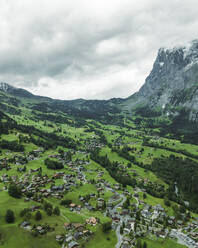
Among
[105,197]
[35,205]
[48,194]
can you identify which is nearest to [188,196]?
[105,197]

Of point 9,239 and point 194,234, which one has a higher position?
point 9,239

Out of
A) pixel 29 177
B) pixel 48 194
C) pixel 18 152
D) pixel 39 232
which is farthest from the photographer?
pixel 18 152

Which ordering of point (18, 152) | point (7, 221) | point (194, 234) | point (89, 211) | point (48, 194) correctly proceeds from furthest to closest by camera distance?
point (18, 152) → point (48, 194) → point (89, 211) → point (194, 234) → point (7, 221)

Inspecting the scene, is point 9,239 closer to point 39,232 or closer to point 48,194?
point 39,232

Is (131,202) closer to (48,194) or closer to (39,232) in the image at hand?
(48,194)

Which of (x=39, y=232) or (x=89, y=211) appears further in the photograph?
(x=89, y=211)

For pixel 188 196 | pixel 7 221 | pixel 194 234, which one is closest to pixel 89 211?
pixel 7 221

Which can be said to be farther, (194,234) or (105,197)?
(105,197)

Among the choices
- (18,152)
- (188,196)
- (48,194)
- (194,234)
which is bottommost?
(188,196)

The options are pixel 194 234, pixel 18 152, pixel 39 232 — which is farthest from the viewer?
pixel 18 152
